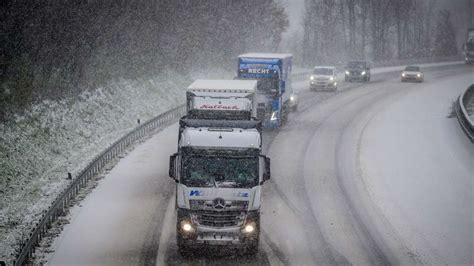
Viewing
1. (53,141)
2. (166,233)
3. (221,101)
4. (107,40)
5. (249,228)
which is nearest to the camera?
(249,228)

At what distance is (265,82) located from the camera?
3094 cm

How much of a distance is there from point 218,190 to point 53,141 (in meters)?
15.0

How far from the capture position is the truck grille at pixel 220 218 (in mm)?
14688

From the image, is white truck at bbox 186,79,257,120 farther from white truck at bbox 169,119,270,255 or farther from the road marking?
white truck at bbox 169,119,270,255

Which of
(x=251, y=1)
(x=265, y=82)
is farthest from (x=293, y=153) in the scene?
(x=251, y=1)

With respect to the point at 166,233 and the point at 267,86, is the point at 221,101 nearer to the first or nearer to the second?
the point at 166,233

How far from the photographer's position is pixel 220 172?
14945mm

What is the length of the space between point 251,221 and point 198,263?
179 cm

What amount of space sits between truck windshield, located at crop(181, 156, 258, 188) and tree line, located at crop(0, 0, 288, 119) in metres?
14.6

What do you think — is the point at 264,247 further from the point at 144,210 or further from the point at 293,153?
the point at 293,153

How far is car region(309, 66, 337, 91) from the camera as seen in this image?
160 ft

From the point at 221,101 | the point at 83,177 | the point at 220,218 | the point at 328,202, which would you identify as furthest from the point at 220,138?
the point at 83,177

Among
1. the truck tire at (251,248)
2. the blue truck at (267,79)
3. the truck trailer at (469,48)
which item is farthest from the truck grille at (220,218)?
the truck trailer at (469,48)

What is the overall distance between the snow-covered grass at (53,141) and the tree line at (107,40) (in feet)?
3.60
